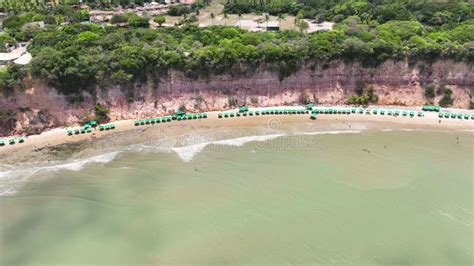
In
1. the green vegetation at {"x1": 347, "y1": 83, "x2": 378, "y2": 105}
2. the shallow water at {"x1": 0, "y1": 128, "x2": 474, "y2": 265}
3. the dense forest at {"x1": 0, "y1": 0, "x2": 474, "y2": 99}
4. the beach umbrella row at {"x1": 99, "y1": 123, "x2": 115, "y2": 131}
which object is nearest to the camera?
the shallow water at {"x1": 0, "y1": 128, "x2": 474, "y2": 265}

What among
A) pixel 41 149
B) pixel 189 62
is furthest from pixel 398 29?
pixel 41 149

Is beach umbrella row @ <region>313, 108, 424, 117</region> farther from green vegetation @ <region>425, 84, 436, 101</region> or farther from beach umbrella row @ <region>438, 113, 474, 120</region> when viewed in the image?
green vegetation @ <region>425, 84, 436, 101</region>

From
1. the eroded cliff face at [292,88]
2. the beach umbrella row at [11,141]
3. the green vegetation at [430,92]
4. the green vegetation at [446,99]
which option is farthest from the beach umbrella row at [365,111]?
the beach umbrella row at [11,141]

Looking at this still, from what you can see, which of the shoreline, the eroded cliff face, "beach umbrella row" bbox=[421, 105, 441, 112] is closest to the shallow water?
the shoreline

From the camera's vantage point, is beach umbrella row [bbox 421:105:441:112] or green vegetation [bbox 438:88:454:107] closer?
beach umbrella row [bbox 421:105:441:112]

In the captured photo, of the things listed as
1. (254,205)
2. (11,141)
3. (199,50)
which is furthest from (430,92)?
(11,141)

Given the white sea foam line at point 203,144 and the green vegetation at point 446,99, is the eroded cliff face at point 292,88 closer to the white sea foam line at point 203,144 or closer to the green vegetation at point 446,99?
the green vegetation at point 446,99

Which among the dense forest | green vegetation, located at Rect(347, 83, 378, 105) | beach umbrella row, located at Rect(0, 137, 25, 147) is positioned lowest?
beach umbrella row, located at Rect(0, 137, 25, 147)
